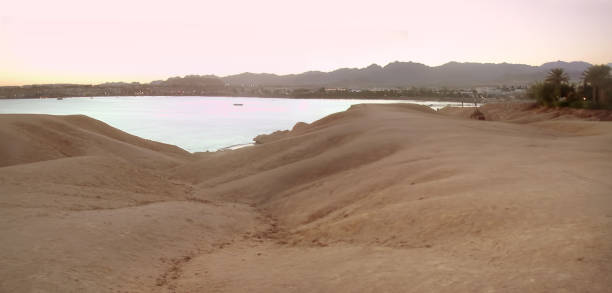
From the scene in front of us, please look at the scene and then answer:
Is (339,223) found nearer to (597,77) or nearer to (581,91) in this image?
(597,77)

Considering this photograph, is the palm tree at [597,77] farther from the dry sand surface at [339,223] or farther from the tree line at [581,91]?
the dry sand surface at [339,223]

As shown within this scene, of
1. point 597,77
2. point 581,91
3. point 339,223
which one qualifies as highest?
point 597,77

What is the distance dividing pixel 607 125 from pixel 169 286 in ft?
93.7

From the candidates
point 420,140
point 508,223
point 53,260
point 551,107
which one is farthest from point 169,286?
point 551,107

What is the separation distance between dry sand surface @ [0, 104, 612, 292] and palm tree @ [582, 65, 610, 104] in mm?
32068

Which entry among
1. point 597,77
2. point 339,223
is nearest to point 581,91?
point 597,77

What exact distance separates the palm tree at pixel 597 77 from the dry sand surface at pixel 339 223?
32068 millimetres

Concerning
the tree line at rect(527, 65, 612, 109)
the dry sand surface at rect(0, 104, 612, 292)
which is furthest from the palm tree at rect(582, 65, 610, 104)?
the dry sand surface at rect(0, 104, 612, 292)

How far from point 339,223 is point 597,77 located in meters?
44.9

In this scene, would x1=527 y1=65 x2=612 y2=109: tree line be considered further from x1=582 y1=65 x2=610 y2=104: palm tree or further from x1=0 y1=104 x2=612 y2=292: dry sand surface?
x1=0 y1=104 x2=612 y2=292: dry sand surface

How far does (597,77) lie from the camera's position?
47.2 m

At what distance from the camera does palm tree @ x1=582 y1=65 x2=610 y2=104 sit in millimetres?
47062

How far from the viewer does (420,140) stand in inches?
862

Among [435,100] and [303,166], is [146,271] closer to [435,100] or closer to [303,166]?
[303,166]
